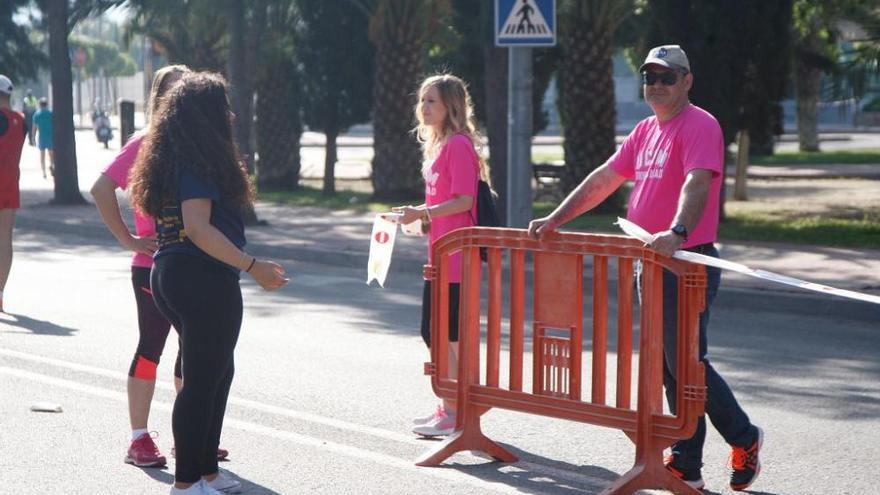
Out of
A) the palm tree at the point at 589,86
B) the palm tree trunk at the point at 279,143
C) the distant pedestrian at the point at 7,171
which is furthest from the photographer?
the palm tree trunk at the point at 279,143

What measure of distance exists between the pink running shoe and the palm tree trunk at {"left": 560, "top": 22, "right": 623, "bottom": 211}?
45.4 feet

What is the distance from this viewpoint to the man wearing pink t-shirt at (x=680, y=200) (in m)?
5.68

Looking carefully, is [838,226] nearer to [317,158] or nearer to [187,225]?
[187,225]

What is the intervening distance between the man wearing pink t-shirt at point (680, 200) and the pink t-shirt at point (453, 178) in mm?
870

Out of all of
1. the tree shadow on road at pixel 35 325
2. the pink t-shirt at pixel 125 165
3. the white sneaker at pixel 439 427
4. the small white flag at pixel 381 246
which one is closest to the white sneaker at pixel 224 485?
the pink t-shirt at pixel 125 165

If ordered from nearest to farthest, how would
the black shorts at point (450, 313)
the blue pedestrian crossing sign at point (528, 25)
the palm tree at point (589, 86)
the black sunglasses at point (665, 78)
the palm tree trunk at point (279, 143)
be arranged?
the black sunglasses at point (665, 78) → the black shorts at point (450, 313) → the blue pedestrian crossing sign at point (528, 25) → the palm tree at point (589, 86) → the palm tree trunk at point (279, 143)

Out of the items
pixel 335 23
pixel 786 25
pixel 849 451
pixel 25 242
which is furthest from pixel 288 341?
pixel 335 23

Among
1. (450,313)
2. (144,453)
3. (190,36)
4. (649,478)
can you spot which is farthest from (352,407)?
(190,36)

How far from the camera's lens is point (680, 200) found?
5680 mm

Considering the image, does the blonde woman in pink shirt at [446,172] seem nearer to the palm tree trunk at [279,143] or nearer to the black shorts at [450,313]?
the black shorts at [450,313]

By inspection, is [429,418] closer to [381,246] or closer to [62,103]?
[381,246]

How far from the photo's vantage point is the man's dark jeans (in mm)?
5781

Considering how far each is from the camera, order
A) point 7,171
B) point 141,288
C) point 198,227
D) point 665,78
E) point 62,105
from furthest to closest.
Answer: point 62,105, point 7,171, point 141,288, point 665,78, point 198,227

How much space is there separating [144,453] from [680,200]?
2.67 meters
